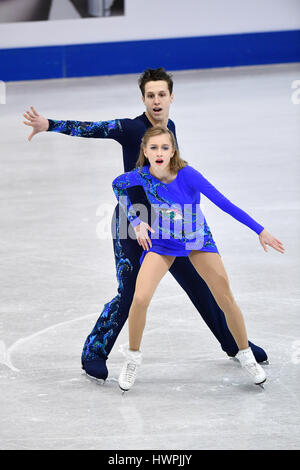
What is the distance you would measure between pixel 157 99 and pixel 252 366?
1.22m

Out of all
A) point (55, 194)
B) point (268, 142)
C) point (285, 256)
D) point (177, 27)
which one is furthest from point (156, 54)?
point (285, 256)

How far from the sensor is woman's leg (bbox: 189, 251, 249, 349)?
3658 millimetres

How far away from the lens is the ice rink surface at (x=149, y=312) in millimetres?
3457

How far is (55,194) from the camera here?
7402 millimetres

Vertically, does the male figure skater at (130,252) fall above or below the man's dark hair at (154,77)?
below

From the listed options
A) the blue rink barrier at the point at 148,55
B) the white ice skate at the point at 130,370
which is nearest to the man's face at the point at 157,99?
the white ice skate at the point at 130,370

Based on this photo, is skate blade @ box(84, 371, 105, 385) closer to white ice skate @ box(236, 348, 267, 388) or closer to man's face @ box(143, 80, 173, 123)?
white ice skate @ box(236, 348, 267, 388)

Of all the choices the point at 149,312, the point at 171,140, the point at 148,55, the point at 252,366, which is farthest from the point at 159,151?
the point at 148,55

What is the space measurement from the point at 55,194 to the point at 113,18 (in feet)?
26.7

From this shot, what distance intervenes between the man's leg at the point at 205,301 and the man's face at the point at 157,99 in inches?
25.2

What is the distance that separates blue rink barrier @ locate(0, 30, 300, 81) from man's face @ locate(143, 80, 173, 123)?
11.2 m

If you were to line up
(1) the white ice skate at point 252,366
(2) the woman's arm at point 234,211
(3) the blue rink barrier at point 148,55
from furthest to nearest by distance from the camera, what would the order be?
(3) the blue rink barrier at point 148,55 < (1) the white ice skate at point 252,366 < (2) the woman's arm at point 234,211

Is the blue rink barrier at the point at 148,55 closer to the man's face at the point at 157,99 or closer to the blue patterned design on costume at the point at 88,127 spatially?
the blue patterned design on costume at the point at 88,127
